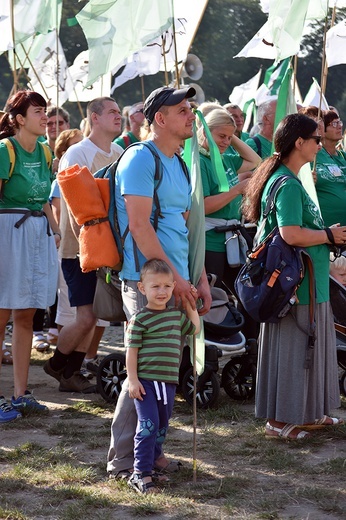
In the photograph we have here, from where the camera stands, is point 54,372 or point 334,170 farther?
point 334,170

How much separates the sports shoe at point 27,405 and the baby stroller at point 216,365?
502mm

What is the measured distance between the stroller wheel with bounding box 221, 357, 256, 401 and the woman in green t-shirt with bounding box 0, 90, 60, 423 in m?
1.26

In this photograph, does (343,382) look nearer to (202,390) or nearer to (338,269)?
(338,269)

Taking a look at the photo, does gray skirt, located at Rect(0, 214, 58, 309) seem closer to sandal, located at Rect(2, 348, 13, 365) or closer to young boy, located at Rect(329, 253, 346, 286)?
young boy, located at Rect(329, 253, 346, 286)

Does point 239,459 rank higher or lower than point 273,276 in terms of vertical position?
lower

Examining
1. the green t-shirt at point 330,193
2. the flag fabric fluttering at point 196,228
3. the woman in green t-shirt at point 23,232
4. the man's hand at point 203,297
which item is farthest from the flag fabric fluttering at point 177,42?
the man's hand at point 203,297

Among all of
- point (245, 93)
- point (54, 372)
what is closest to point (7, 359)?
point (54, 372)

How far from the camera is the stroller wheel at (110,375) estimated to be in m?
6.96

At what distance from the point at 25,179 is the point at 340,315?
85.7 inches

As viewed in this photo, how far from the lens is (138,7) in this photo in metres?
6.64

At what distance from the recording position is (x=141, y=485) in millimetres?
4816

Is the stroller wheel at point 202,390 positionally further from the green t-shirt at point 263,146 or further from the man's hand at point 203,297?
the green t-shirt at point 263,146

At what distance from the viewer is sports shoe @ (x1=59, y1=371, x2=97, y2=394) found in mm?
7375

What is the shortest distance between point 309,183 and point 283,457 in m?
1.81
